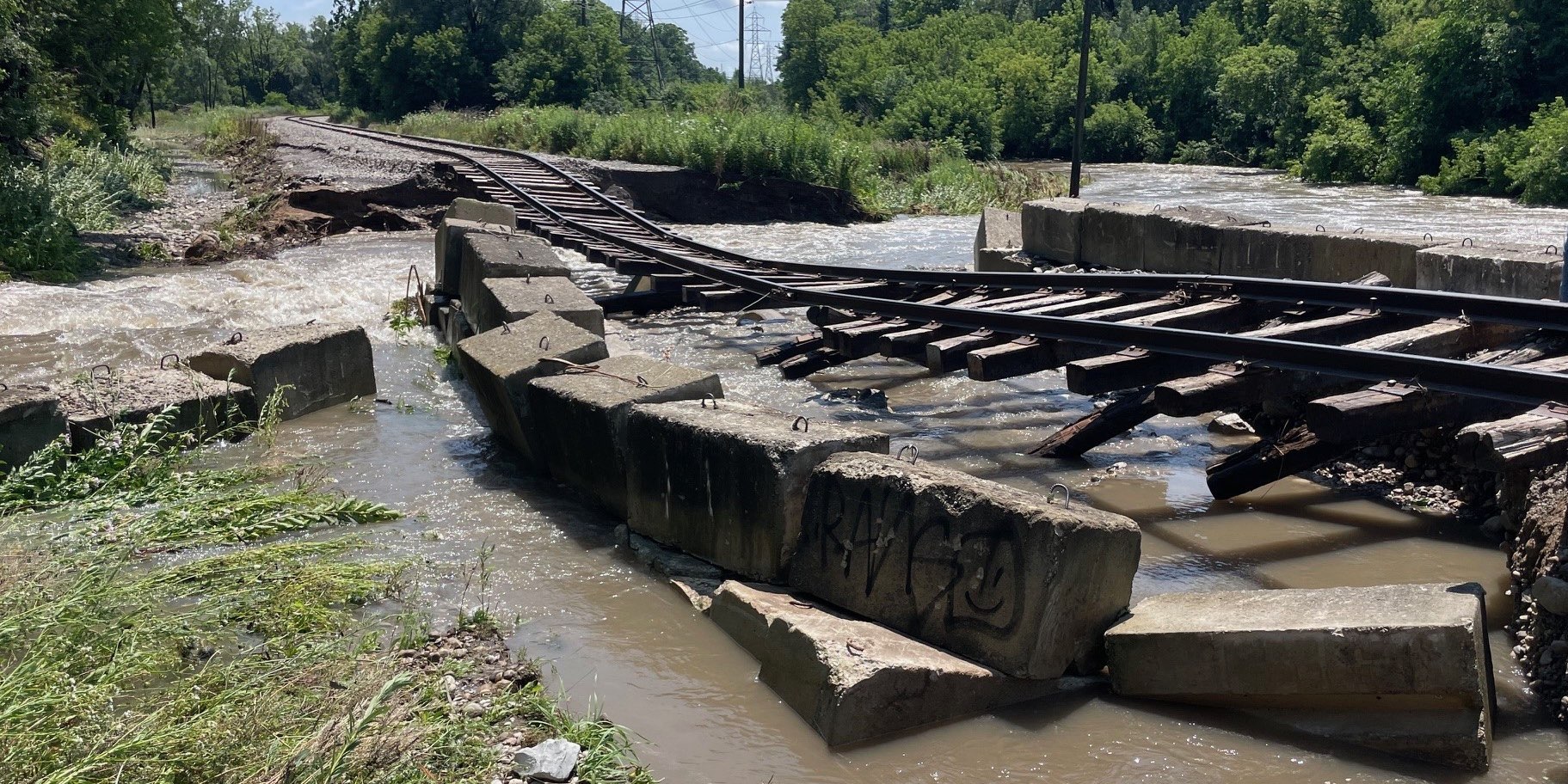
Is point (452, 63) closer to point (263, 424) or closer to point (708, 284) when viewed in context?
point (708, 284)

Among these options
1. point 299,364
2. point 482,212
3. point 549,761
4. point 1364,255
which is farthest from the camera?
point 482,212

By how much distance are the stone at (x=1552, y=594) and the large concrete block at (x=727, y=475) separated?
7.91 feet

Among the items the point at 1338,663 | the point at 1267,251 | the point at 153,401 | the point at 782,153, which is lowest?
the point at 1338,663

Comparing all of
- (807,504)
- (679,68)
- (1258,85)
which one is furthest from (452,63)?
(679,68)

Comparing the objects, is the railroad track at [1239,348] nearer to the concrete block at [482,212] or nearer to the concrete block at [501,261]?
the concrete block at [501,261]

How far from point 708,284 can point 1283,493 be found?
6.20 metres

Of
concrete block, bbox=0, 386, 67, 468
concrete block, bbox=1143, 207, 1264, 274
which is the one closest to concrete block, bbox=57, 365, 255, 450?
concrete block, bbox=0, 386, 67, 468

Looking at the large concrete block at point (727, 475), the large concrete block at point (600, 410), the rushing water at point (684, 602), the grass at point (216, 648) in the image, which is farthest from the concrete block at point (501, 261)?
the large concrete block at point (727, 475)

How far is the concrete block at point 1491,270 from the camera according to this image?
7.06m

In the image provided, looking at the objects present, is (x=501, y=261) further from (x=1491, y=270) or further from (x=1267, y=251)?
(x=1491, y=270)

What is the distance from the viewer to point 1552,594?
13.5ft

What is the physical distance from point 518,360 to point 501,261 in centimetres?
318

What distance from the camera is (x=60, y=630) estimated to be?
12.6ft

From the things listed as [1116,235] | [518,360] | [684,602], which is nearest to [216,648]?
[684,602]
